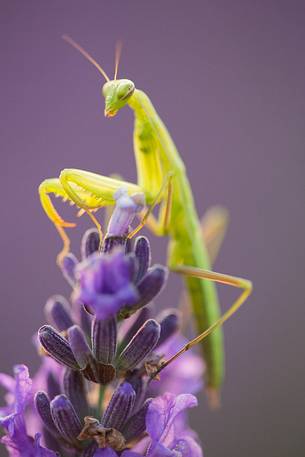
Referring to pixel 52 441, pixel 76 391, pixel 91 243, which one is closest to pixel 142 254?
pixel 91 243

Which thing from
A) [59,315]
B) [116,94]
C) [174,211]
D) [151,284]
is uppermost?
[116,94]

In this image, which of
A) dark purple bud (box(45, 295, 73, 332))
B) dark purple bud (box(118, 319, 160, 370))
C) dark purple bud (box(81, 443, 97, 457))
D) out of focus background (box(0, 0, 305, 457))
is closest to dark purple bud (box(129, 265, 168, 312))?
dark purple bud (box(118, 319, 160, 370))

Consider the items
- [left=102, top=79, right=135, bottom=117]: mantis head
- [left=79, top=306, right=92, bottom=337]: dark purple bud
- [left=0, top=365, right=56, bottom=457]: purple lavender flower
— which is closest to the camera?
[left=0, top=365, right=56, bottom=457]: purple lavender flower

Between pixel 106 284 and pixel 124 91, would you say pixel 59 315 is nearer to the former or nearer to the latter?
pixel 106 284

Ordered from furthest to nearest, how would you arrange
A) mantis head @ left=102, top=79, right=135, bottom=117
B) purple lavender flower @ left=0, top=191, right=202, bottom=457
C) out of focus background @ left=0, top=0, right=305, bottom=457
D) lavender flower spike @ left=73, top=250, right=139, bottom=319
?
out of focus background @ left=0, top=0, right=305, bottom=457, mantis head @ left=102, top=79, right=135, bottom=117, purple lavender flower @ left=0, top=191, right=202, bottom=457, lavender flower spike @ left=73, top=250, right=139, bottom=319

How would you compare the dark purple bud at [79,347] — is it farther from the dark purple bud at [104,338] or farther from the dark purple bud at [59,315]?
the dark purple bud at [59,315]

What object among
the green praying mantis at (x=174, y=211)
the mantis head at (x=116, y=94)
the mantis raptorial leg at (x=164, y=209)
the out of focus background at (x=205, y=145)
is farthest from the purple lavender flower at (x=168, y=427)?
the out of focus background at (x=205, y=145)

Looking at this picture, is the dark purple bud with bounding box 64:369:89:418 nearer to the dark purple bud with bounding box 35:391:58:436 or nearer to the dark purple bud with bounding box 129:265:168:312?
the dark purple bud with bounding box 35:391:58:436
